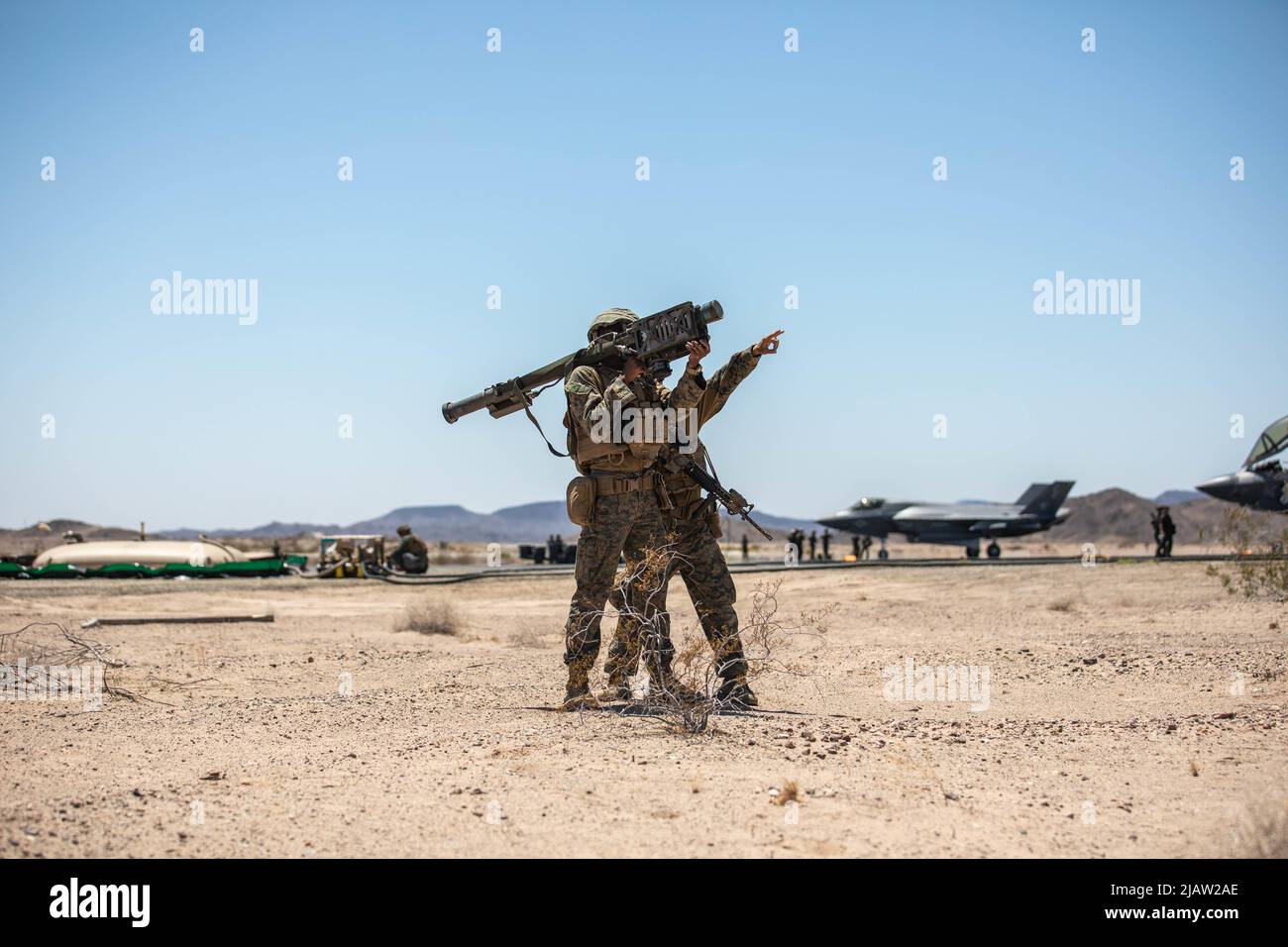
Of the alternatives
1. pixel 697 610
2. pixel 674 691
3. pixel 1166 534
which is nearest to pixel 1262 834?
pixel 674 691

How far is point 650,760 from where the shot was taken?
5.42 meters

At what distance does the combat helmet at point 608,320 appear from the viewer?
7.80 m

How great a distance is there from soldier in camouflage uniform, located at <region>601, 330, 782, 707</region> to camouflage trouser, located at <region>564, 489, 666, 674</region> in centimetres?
11

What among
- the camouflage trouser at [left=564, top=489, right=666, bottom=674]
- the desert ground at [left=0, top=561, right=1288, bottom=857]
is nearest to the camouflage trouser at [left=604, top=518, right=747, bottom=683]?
the camouflage trouser at [left=564, top=489, right=666, bottom=674]

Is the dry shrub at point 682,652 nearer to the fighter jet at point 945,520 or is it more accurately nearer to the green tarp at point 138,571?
the green tarp at point 138,571

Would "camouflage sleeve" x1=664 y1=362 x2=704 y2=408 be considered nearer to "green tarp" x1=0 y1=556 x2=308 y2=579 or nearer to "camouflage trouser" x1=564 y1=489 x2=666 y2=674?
"camouflage trouser" x1=564 y1=489 x2=666 y2=674

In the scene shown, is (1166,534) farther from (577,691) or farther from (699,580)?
(577,691)

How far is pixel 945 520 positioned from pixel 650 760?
53.6 metres

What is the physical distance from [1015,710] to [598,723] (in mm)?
3317

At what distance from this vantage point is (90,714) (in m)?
7.17

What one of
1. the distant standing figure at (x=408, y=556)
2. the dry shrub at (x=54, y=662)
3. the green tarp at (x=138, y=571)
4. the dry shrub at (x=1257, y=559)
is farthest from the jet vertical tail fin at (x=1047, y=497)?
the dry shrub at (x=54, y=662)

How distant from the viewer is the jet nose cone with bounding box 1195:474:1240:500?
151 feet
